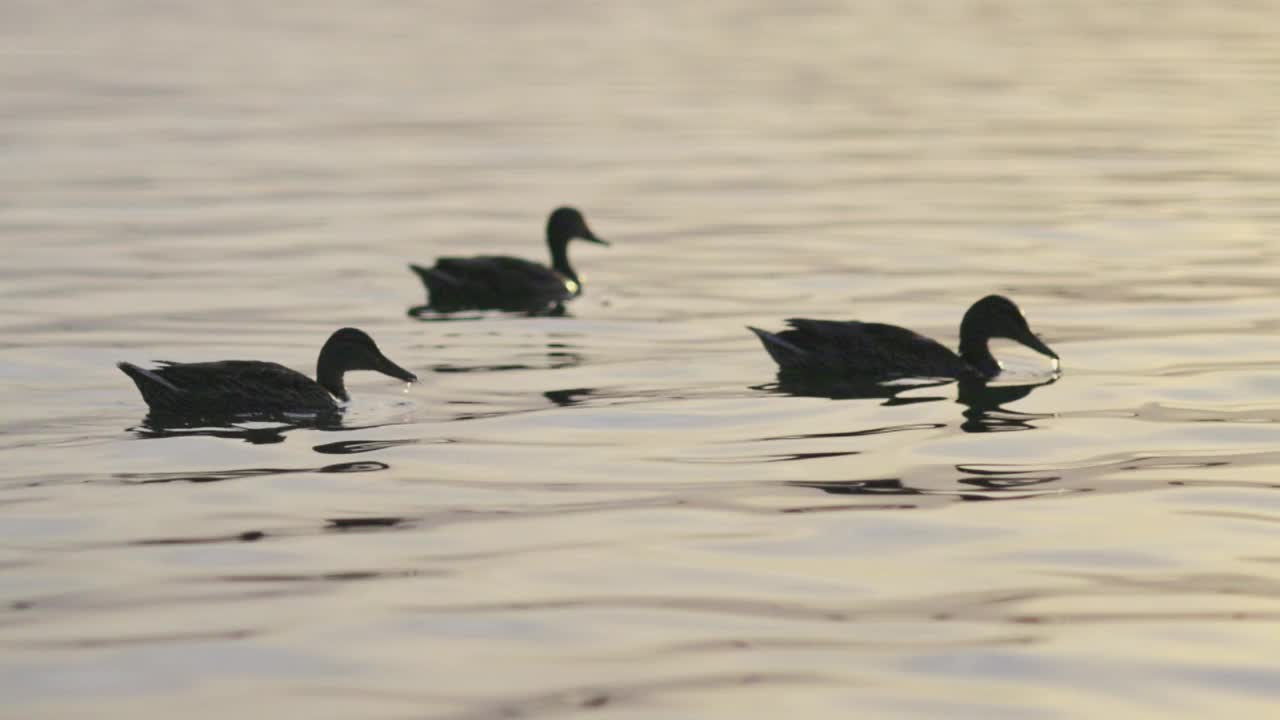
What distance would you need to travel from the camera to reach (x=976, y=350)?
15.7 m

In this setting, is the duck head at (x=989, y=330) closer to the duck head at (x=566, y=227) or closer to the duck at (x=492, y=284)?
the duck at (x=492, y=284)

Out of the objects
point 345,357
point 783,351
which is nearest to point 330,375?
point 345,357

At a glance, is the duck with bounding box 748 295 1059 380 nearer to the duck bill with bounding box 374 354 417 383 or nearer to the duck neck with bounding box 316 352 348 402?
the duck bill with bounding box 374 354 417 383

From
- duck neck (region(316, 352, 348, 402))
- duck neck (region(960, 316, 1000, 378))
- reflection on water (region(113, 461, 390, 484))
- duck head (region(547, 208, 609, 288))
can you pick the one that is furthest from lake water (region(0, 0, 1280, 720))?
duck neck (region(960, 316, 1000, 378))

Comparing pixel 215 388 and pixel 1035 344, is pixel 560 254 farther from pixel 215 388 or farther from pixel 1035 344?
pixel 215 388

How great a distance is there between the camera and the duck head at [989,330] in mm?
15445

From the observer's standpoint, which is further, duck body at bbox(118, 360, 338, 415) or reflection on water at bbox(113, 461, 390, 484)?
duck body at bbox(118, 360, 338, 415)

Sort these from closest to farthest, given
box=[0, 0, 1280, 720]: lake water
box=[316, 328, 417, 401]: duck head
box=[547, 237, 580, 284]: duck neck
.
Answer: box=[0, 0, 1280, 720]: lake water < box=[316, 328, 417, 401]: duck head < box=[547, 237, 580, 284]: duck neck

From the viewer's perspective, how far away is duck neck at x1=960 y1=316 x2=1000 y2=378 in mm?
15609

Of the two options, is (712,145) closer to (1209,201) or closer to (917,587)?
(1209,201)

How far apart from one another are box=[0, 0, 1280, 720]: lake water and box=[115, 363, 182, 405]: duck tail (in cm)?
27

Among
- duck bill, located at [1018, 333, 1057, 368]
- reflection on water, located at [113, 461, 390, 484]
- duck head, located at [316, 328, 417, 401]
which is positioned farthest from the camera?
duck bill, located at [1018, 333, 1057, 368]

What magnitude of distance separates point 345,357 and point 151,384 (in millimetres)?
1367

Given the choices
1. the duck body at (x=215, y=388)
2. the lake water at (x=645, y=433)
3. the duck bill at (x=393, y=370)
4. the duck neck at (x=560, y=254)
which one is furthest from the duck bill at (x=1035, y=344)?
the duck neck at (x=560, y=254)
